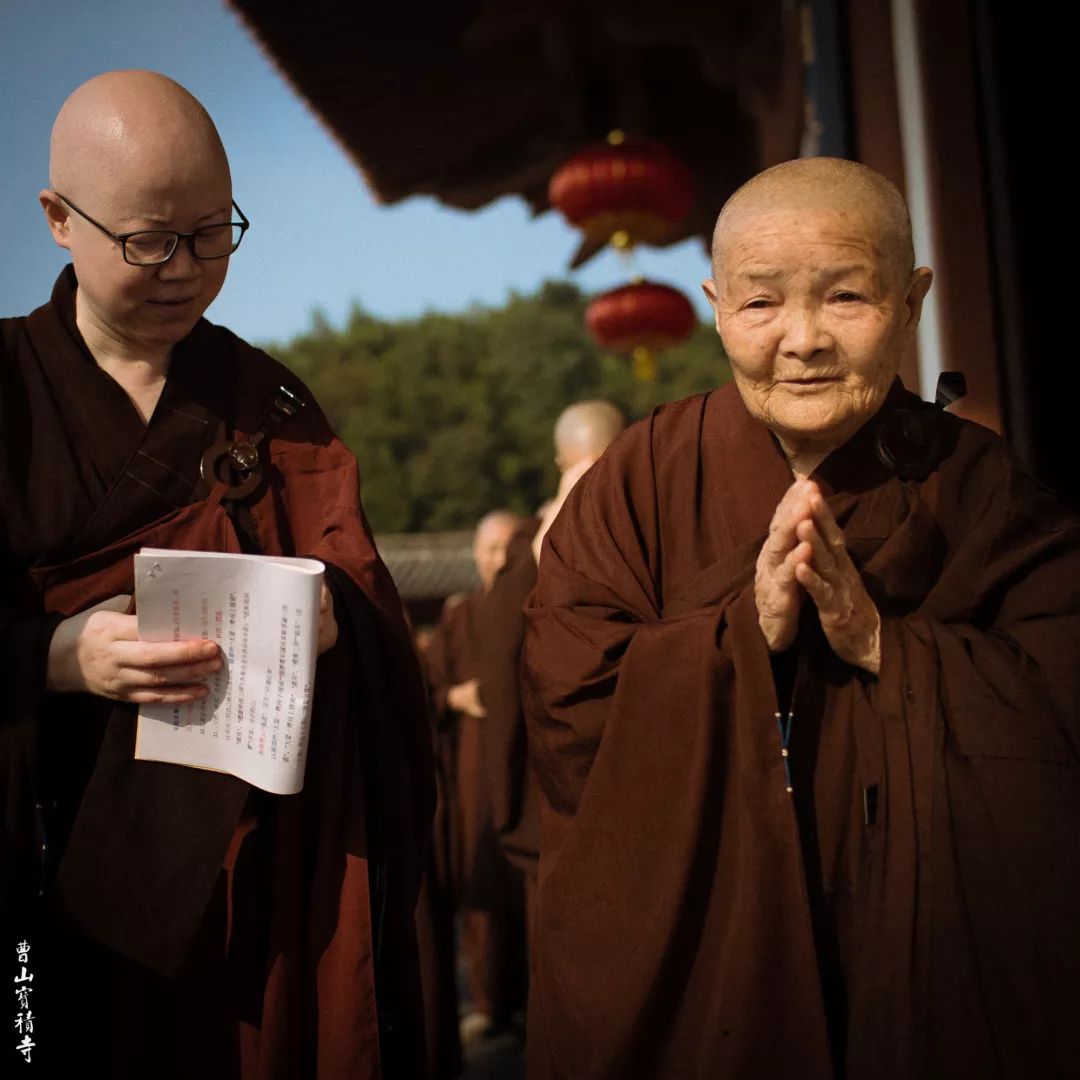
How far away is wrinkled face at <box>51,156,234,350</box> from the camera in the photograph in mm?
1618

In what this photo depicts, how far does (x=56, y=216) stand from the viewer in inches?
66.5

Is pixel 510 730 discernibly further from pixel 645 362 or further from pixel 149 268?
pixel 645 362

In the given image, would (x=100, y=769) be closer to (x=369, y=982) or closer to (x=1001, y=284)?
(x=369, y=982)

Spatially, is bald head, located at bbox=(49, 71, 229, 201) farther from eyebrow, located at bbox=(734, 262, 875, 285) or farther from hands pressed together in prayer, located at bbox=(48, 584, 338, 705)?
eyebrow, located at bbox=(734, 262, 875, 285)

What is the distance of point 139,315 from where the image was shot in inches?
67.6

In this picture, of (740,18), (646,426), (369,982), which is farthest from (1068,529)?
(740,18)

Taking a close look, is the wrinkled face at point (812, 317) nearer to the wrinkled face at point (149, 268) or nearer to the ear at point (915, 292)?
the ear at point (915, 292)

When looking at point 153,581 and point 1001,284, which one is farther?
point 1001,284

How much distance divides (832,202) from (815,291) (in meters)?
0.13

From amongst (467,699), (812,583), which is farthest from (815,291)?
(467,699)

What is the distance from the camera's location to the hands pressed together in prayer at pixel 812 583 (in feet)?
4.80

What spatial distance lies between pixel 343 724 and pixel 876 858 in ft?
2.64

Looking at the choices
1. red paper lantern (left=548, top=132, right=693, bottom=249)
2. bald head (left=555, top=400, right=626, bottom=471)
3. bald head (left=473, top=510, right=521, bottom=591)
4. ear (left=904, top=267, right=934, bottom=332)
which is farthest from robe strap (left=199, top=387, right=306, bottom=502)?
red paper lantern (left=548, top=132, right=693, bottom=249)

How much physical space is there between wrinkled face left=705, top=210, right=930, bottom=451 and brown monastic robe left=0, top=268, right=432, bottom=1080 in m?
0.69
